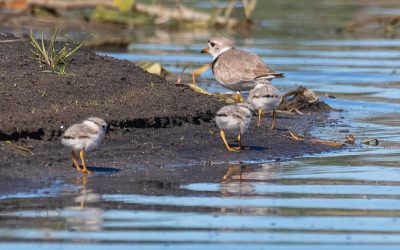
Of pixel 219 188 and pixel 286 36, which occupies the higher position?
pixel 286 36

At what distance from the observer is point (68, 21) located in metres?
28.5

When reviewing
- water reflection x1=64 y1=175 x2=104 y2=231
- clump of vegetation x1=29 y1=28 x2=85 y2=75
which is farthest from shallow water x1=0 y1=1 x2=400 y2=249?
clump of vegetation x1=29 y1=28 x2=85 y2=75

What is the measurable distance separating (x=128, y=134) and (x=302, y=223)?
393 centimetres

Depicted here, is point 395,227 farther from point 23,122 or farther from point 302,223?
point 23,122

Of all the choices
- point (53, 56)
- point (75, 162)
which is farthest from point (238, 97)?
point (75, 162)

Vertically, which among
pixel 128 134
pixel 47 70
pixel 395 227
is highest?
pixel 47 70

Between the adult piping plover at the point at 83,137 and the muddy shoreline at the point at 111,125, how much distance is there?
0.60 ft

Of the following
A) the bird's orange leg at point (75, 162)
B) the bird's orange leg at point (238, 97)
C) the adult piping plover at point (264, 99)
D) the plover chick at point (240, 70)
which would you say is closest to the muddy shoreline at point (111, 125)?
the bird's orange leg at point (75, 162)

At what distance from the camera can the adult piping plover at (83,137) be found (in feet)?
33.8

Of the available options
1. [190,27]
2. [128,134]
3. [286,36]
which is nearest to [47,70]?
[128,134]

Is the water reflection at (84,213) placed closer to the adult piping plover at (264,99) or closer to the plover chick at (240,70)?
the adult piping plover at (264,99)

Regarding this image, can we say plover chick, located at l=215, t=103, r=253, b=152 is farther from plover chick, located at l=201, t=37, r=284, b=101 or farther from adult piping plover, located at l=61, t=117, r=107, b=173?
plover chick, located at l=201, t=37, r=284, b=101

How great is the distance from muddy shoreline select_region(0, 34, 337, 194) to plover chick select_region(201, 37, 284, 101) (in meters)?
1.13

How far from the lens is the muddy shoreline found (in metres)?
10.6
